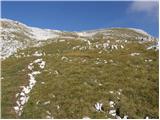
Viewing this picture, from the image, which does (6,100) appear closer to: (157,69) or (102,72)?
(102,72)

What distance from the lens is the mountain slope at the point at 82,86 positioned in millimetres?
29766

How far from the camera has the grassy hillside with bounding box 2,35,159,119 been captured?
97.6 ft

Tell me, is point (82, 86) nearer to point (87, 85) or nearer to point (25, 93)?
point (87, 85)

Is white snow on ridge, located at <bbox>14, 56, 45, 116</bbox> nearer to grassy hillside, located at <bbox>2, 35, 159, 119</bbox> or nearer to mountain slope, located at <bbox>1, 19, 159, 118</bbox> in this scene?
mountain slope, located at <bbox>1, 19, 159, 118</bbox>

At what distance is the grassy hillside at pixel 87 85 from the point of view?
29750 mm

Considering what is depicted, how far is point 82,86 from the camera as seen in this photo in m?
33.7

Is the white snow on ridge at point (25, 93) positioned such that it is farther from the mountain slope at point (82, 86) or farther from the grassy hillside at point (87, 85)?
the grassy hillside at point (87, 85)

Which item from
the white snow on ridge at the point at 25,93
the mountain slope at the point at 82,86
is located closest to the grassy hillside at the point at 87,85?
the mountain slope at the point at 82,86

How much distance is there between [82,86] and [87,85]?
1.66 ft

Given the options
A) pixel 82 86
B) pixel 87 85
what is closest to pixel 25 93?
pixel 82 86

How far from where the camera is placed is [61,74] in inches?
1476

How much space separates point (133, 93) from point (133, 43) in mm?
22473

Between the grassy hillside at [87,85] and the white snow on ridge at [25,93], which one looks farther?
the white snow on ridge at [25,93]

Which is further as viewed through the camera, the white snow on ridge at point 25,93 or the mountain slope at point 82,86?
the white snow on ridge at point 25,93
